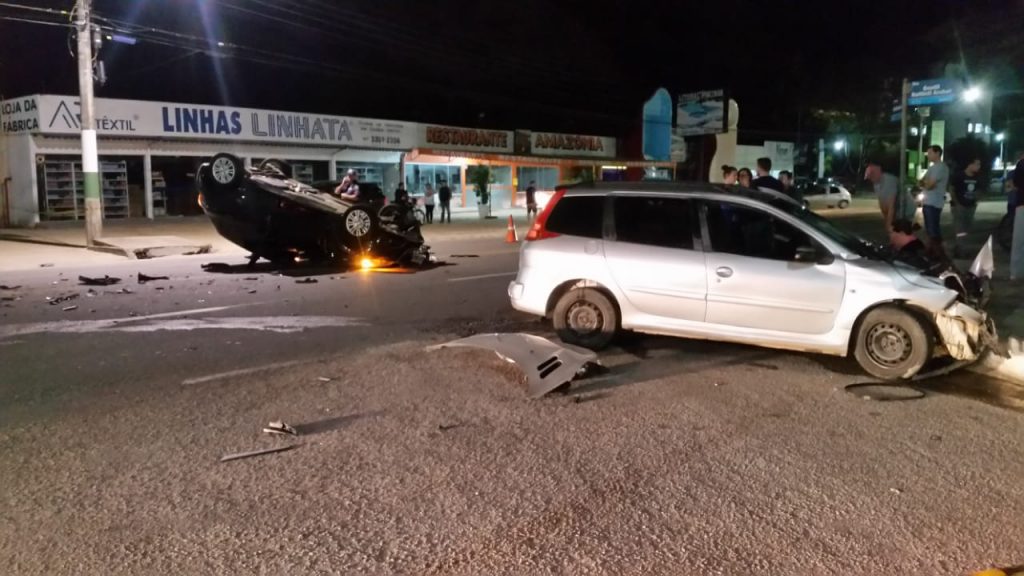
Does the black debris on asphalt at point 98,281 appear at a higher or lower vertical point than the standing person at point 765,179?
lower

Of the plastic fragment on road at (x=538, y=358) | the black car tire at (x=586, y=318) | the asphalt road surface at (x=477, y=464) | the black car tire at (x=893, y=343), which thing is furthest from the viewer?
the black car tire at (x=586, y=318)

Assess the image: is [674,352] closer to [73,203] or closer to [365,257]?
[365,257]

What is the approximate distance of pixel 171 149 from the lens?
2672 centimetres

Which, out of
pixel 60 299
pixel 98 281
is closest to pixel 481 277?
pixel 98 281

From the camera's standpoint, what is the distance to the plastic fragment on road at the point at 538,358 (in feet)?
21.2

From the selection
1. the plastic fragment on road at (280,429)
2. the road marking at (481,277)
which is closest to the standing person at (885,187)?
the road marking at (481,277)

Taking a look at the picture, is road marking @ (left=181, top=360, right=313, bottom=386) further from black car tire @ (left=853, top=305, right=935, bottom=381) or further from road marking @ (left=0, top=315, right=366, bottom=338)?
black car tire @ (left=853, top=305, right=935, bottom=381)

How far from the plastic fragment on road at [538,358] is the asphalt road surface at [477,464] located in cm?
13

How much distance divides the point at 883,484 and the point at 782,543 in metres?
1.11

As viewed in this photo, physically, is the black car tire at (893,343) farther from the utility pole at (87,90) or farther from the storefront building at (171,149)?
the storefront building at (171,149)

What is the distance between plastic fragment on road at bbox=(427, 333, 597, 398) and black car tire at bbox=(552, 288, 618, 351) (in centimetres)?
72

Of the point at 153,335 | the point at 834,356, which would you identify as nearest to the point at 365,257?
the point at 153,335

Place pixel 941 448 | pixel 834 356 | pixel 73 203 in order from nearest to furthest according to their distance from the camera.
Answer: pixel 941 448 → pixel 834 356 → pixel 73 203

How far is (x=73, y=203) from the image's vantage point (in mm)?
25766
